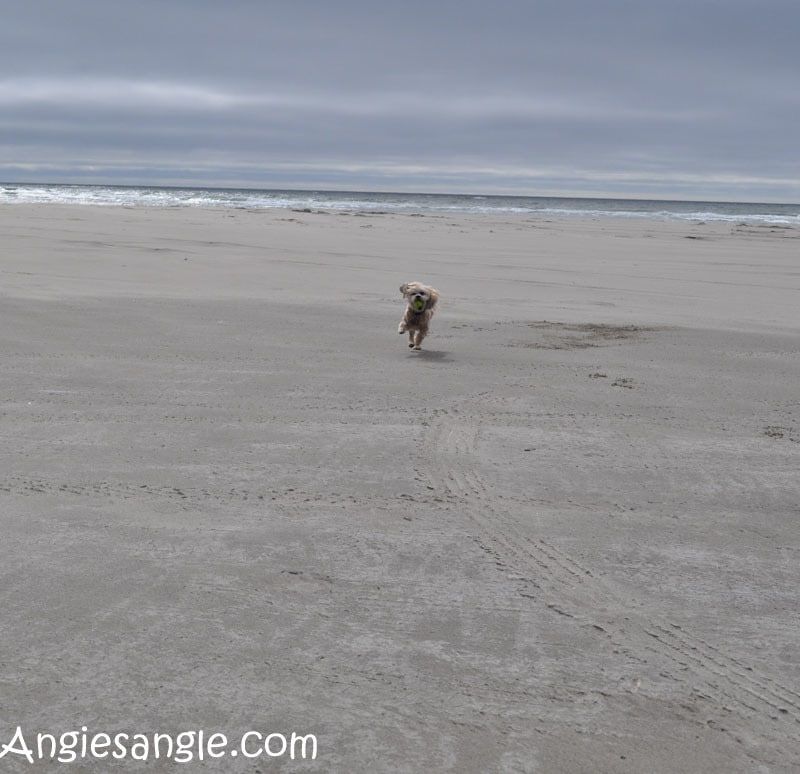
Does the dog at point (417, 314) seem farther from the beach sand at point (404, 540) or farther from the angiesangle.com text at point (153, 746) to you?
the angiesangle.com text at point (153, 746)

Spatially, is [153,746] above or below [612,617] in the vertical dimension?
below

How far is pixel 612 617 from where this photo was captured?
3.25 metres

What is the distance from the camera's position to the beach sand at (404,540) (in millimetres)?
2645

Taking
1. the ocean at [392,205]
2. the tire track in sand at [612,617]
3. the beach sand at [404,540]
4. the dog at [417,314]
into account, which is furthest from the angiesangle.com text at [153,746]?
the ocean at [392,205]

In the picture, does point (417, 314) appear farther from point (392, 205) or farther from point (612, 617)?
point (392, 205)

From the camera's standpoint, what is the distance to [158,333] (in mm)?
8133

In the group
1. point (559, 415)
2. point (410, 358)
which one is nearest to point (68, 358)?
point (410, 358)

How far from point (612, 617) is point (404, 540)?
985 millimetres

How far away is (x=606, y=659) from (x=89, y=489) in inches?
101

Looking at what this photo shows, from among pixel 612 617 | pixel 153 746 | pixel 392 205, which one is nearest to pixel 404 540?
pixel 612 617

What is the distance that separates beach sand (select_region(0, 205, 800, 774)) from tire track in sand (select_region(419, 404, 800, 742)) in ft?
0.04

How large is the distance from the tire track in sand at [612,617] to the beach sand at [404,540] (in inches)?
0.5

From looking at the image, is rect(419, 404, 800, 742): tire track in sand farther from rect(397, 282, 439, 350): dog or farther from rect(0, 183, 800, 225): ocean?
rect(0, 183, 800, 225): ocean

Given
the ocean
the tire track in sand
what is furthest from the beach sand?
the ocean
